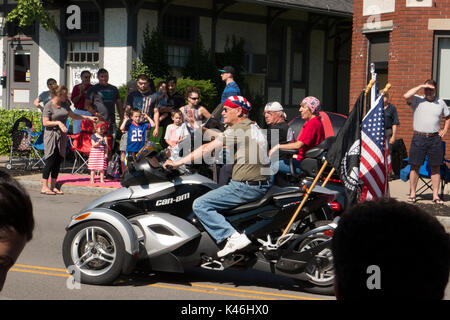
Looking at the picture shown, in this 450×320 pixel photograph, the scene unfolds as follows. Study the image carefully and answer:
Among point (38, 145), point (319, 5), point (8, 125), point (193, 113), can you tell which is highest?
point (319, 5)

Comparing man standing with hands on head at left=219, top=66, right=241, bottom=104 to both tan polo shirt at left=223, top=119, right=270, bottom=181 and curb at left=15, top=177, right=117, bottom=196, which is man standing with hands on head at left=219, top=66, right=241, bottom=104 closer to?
curb at left=15, top=177, right=117, bottom=196

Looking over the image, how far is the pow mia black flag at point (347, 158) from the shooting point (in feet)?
22.6

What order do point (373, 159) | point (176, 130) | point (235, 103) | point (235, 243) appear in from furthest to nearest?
point (176, 130) < point (373, 159) < point (235, 103) < point (235, 243)

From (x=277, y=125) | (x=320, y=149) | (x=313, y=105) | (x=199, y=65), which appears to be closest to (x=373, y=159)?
(x=320, y=149)

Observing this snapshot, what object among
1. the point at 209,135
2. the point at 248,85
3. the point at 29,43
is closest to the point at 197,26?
the point at 248,85

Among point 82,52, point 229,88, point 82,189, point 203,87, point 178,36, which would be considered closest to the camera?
point 229,88

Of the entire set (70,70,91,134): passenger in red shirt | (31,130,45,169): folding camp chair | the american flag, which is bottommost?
(31,130,45,169): folding camp chair

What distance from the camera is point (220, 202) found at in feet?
21.5

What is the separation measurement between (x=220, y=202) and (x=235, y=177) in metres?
0.29

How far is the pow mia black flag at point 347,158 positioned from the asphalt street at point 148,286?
3.47ft

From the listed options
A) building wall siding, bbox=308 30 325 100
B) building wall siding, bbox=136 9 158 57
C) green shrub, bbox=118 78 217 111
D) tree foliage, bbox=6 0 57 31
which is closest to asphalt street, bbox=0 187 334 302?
green shrub, bbox=118 78 217 111

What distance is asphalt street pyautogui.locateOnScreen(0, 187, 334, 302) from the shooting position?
21.0 feet

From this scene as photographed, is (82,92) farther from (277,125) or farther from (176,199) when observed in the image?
(176,199)

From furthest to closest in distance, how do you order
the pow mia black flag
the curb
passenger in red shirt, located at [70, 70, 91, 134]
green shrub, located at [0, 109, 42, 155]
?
green shrub, located at [0, 109, 42, 155] → passenger in red shirt, located at [70, 70, 91, 134] → the curb → the pow mia black flag
